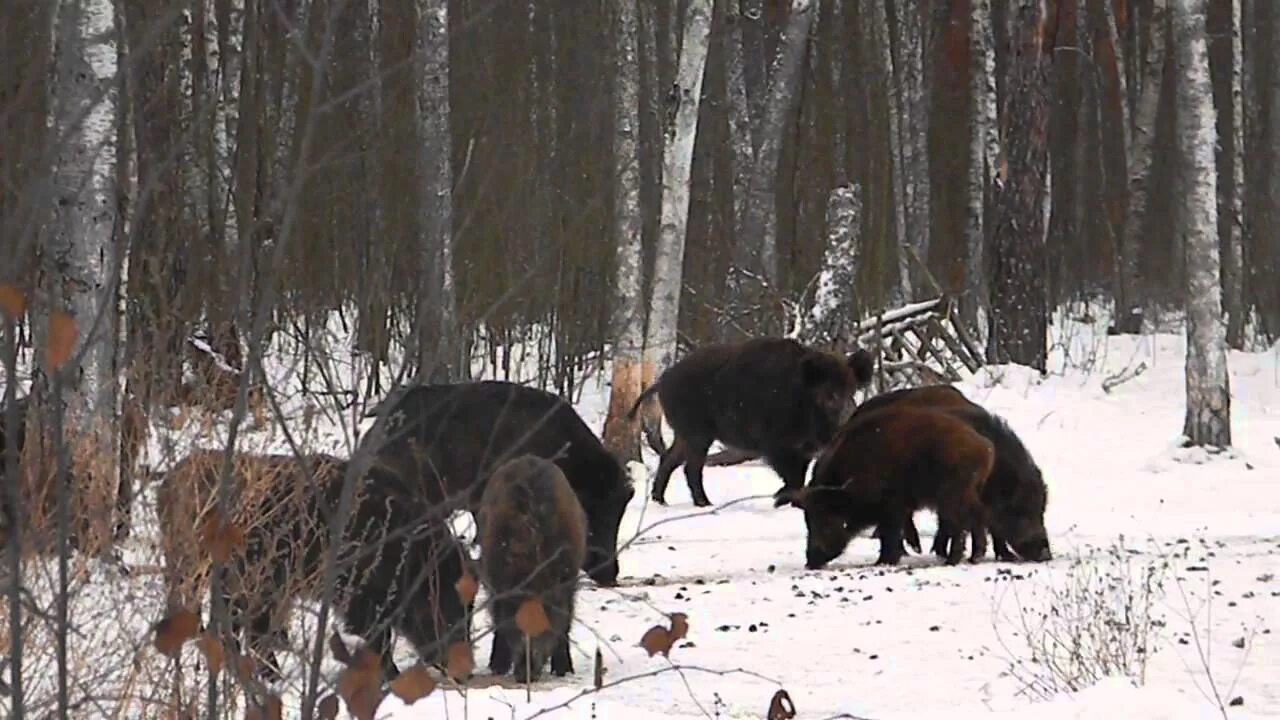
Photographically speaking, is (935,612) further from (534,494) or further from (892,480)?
(534,494)

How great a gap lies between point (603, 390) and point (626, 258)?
14.9 feet

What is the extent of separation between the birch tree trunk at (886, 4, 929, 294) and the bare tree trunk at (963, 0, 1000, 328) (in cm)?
238

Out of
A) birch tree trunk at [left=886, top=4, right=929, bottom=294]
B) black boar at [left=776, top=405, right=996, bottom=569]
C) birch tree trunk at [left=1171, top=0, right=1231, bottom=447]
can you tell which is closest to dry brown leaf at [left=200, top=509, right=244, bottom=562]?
black boar at [left=776, top=405, right=996, bottom=569]

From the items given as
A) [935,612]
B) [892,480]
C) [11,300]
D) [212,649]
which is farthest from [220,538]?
[892,480]

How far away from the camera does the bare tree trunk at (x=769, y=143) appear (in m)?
19.2

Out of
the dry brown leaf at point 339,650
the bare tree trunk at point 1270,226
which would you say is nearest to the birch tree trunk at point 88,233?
the dry brown leaf at point 339,650

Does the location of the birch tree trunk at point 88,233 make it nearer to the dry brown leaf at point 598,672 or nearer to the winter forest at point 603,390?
the winter forest at point 603,390

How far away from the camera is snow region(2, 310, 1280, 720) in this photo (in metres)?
6.43

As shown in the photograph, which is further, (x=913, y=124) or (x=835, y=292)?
(x=913, y=124)

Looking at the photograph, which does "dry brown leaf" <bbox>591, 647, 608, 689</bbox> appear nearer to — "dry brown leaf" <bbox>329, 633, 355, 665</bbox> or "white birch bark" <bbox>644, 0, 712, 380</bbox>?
"dry brown leaf" <bbox>329, 633, 355, 665</bbox>

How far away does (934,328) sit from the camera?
17.6 meters

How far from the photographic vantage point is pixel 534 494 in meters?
7.08

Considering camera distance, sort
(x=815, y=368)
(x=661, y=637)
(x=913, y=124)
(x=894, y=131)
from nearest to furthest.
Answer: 1. (x=661, y=637)
2. (x=815, y=368)
3. (x=913, y=124)
4. (x=894, y=131)

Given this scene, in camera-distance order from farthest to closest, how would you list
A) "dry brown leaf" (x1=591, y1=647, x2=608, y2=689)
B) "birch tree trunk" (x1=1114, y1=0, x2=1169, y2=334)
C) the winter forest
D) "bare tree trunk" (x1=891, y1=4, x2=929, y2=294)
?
"bare tree trunk" (x1=891, y1=4, x2=929, y2=294) < "birch tree trunk" (x1=1114, y1=0, x2=1169, y2=334) < "dry brown leaf" (x1=591, y1=647, x2=608, y2=689) < the winter forest
